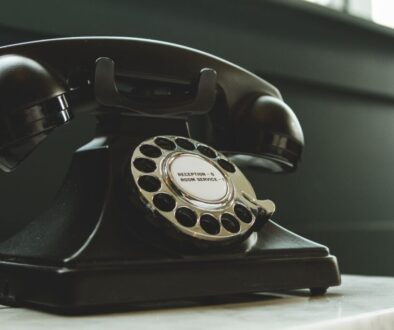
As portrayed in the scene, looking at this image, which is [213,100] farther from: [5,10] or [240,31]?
[240,31]

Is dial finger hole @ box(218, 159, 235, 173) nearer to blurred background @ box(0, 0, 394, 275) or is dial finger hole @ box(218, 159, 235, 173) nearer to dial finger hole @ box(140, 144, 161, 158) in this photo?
dial finger hole @ box(140, 144, 161, 158)

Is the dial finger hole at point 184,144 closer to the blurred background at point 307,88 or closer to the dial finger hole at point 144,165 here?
the dial finger hole at point 144,165

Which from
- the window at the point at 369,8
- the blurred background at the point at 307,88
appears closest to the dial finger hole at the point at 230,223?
the blurred background at the point at 307,88

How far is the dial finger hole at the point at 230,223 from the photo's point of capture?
74cm

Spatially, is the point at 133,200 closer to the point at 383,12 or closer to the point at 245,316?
the point at 245,316

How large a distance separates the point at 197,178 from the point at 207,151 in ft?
0.26

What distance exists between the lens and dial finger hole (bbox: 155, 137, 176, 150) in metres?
0.81

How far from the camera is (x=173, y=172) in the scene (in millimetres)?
771

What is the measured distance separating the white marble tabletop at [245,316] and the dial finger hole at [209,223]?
0.08 metres

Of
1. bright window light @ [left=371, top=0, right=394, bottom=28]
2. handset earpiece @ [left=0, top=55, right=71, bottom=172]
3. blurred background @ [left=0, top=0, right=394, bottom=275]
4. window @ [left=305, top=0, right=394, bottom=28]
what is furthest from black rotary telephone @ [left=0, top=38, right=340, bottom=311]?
bright window light @ [left=371, top=0, right=394, bottom=28]

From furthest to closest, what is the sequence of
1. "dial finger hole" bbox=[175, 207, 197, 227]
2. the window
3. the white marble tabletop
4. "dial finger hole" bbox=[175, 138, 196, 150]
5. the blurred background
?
the window → the blurred background → "dial finger hole" bbox=[175, 138, 196, 150] → "dial finger hole" bbox=[175, 207, 197, 227] → the white marble tabletop

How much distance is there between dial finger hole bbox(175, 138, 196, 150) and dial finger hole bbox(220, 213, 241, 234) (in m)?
0.11

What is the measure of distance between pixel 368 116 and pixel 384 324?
1058mm

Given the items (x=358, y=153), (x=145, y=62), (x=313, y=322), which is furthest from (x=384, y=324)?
(x=358, y=153)
